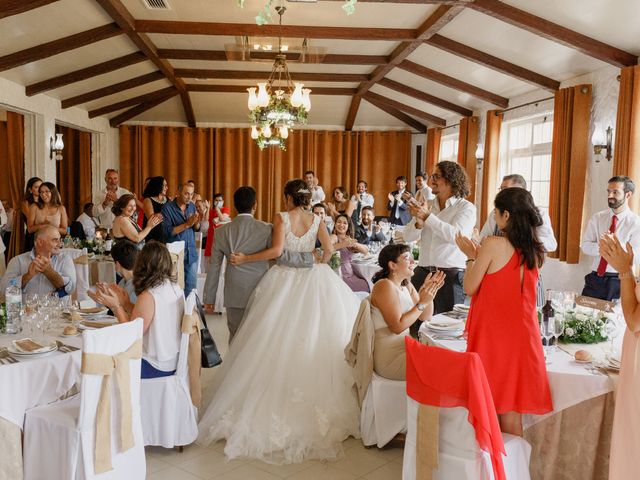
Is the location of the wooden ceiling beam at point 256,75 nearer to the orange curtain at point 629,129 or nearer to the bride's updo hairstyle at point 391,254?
the orange curtain at point 629,129

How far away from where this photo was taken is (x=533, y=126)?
29.3ft

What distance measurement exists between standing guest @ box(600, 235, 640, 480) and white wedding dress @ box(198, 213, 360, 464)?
158 centimetres

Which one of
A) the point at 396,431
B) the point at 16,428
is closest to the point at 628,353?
the point at 396,431

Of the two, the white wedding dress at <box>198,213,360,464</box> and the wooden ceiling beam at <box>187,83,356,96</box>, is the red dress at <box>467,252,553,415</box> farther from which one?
the wooden ceiling beam at <box>187,83,356,96</box>

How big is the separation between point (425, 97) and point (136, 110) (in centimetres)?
611

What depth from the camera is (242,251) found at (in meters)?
4.23

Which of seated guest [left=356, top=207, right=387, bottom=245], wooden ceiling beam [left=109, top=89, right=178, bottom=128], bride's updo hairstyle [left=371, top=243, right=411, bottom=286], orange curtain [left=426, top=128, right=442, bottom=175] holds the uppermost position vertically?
wooden ceiling beam [left=109, top=89, right=178, bottom=128]

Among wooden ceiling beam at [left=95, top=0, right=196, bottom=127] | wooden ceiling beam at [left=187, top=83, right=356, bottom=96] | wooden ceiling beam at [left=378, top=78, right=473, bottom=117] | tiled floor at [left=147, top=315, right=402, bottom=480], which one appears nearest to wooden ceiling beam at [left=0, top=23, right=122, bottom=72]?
wooden ceiling beam at [left=95, top=0, right=196, bottom=127]

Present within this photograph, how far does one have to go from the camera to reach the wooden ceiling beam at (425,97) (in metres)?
10.6

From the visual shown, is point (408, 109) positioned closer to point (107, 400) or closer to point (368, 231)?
point (368, 231)

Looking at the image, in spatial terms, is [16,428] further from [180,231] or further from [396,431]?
[180,231]

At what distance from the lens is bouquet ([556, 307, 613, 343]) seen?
3115 millimetres

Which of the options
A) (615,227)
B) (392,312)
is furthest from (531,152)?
(392,312)

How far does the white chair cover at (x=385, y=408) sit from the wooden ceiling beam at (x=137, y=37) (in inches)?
205
